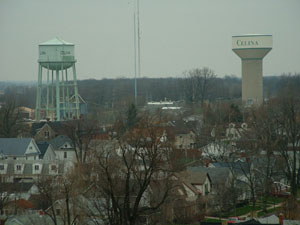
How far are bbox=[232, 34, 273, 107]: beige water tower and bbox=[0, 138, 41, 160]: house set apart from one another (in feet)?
127

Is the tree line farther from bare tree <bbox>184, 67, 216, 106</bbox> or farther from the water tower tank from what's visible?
the water tower tank

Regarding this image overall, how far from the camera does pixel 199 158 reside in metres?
46.6

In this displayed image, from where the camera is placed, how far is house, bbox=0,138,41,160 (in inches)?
1704

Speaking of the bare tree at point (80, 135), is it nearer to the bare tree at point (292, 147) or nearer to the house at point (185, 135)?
the house at point (185, 135)

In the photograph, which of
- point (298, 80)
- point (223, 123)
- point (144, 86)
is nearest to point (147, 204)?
point (223, 123)

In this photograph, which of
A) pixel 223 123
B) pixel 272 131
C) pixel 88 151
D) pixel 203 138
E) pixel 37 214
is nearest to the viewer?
pixel 37 214

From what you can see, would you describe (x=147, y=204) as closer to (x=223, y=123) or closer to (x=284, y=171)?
(x=284, y=171)

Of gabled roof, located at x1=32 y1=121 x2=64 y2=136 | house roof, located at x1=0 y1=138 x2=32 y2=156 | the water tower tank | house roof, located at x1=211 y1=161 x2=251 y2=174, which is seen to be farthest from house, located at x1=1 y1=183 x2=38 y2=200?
the water tower tank

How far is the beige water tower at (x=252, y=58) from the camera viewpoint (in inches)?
3184

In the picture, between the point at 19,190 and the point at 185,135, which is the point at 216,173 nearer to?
the point at 19,190

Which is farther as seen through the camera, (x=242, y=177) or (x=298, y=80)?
(x=298, y=80)

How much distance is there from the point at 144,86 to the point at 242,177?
291 feet

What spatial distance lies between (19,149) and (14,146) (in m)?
0.57

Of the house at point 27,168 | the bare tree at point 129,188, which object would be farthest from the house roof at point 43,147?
the bare tree at point 129,188
